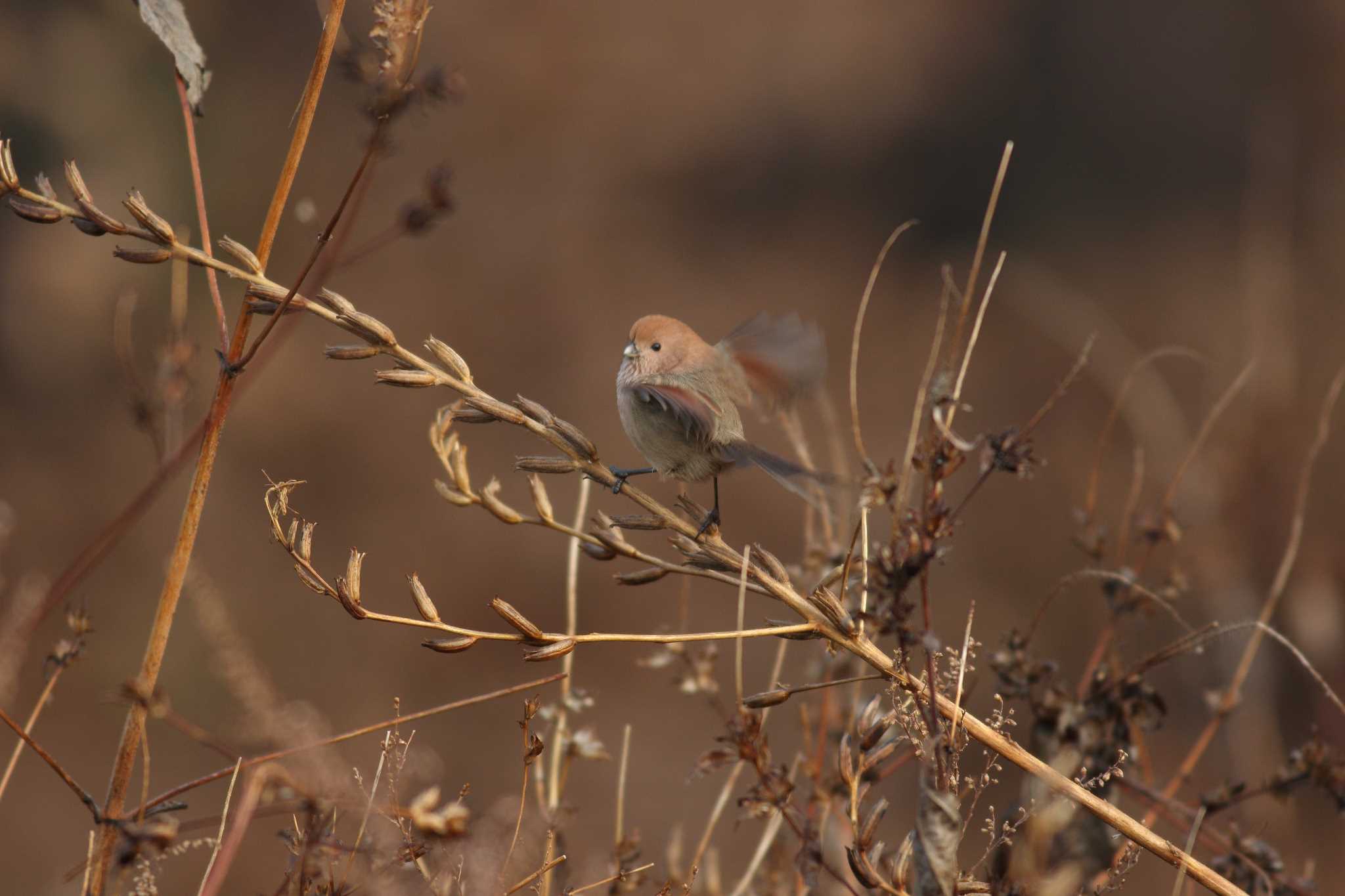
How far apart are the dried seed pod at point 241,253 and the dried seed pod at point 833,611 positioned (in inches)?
27.1

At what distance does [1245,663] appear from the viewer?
5.73ft

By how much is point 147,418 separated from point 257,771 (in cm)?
79

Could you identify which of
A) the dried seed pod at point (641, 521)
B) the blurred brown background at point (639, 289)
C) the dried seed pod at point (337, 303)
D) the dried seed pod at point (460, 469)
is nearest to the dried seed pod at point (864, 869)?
the dried seed pod at point (641, 521)

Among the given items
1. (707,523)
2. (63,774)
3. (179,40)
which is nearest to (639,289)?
(707,523)

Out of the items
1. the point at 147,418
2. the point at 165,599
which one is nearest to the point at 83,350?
the point at 147,418

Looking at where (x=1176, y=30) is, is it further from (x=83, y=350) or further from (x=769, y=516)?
(x=83, y=350)

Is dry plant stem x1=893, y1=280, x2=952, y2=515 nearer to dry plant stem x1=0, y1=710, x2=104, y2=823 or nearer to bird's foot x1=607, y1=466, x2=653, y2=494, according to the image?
bird's foot x1=607, y1=466, x2=653, y2=494

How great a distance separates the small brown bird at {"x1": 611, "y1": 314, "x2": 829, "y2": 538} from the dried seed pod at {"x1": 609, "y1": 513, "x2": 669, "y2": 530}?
0.28 metres

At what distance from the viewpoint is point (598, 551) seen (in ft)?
4.15

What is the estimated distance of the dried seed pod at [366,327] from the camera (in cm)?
121

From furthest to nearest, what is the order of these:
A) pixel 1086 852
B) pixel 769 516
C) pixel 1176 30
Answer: pixel 1176 30
pixel 769 516
pixel 1086 852

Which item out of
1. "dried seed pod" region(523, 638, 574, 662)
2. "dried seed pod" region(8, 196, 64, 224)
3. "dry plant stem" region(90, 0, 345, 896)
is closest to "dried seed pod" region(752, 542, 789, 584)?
"dried seed pod" region(523, 638, 574, 662)

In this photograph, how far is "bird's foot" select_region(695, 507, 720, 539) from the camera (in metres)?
1.29

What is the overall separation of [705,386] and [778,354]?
0.14 metres
